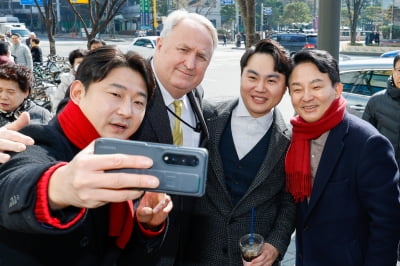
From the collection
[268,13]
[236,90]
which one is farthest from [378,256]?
[268,13]

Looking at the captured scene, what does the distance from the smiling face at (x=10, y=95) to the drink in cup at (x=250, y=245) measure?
2.40 metres

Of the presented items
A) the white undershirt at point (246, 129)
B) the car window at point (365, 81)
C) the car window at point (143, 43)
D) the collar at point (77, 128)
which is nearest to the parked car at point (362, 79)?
the car window at point (365, 81)

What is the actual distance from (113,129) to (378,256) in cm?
144

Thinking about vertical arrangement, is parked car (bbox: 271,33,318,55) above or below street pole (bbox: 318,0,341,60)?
above

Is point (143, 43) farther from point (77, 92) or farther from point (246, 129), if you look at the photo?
point (77, 92)

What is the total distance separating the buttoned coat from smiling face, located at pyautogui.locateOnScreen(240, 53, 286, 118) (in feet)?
0.47

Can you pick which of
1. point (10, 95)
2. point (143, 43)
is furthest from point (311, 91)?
point (143, 43)

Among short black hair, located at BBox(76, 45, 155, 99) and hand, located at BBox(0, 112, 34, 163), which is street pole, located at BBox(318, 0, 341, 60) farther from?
hand, located at BBox(0, 112, 34, 163)

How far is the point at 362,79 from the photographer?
5547mm

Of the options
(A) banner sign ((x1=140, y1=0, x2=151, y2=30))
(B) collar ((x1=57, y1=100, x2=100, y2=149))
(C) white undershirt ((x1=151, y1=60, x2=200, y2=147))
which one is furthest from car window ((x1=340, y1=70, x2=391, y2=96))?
(A) banner sign ((x1=140, y1=0, x2=151, y2=30))

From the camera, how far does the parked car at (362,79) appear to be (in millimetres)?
5438

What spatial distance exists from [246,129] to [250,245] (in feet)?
2.04

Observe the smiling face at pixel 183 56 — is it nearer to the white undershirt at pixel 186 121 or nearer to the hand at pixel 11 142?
the white undershirt at pixel 186 121

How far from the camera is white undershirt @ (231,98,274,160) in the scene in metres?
2.35
